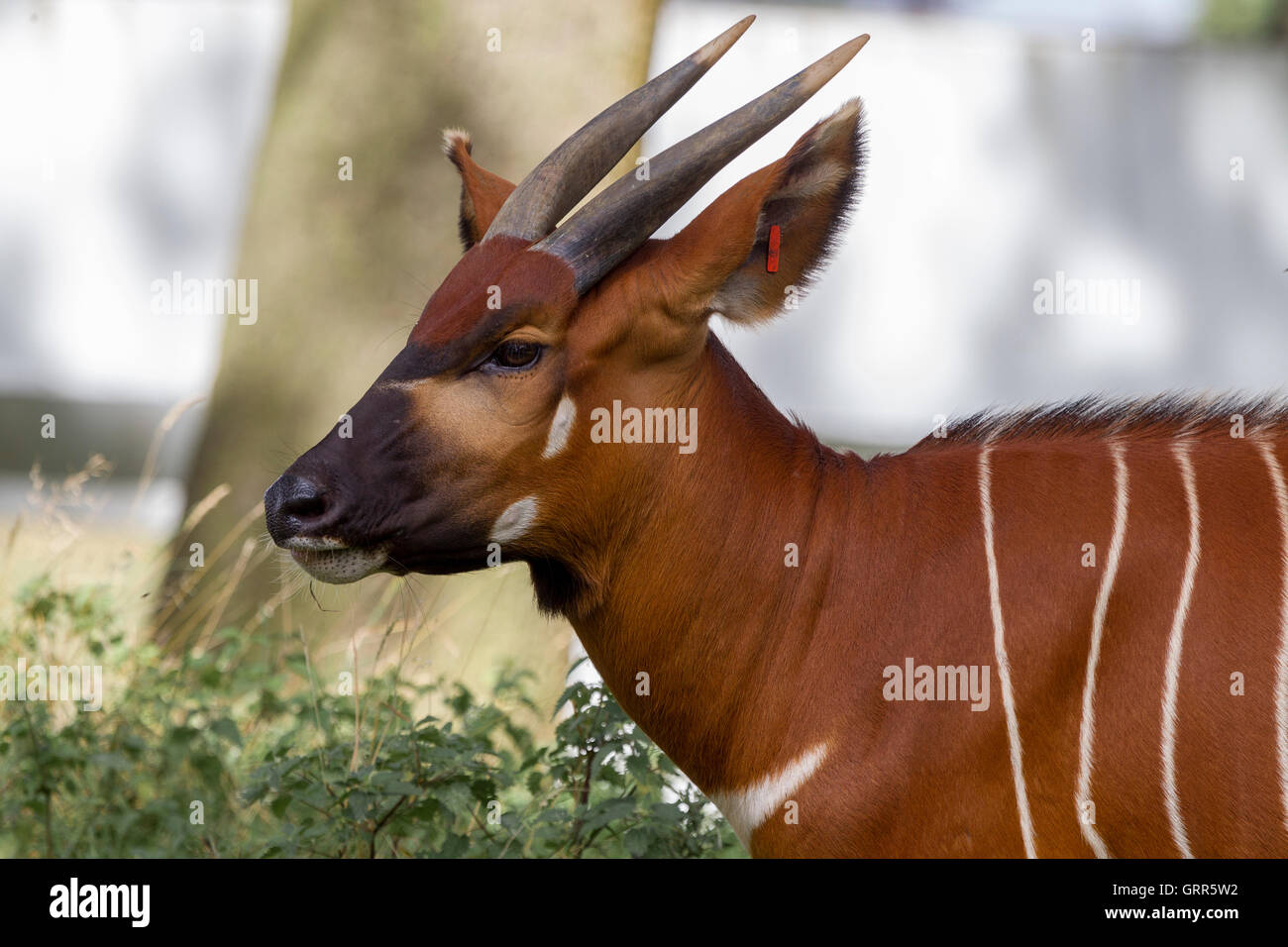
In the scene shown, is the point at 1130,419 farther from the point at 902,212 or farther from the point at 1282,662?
the point at 902,212

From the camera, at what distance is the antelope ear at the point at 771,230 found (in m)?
4.12

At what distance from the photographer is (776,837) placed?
4.10m

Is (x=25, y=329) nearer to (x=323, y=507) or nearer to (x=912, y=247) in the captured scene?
(x=912, y=247)

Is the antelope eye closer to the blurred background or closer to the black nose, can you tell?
the black nose

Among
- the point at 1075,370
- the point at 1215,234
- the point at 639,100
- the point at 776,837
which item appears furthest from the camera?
the point at 1215,234

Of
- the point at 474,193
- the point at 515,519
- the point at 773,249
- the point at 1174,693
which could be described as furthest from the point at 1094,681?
the point at 474,193

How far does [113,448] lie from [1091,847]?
1257 cm

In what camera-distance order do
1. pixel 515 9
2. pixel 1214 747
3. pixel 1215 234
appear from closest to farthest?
pixel 1214 747
pixel 515 9
pixel 1215 234

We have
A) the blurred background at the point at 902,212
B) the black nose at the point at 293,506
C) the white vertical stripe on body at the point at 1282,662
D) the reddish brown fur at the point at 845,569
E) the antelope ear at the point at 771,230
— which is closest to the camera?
the white vertical stripe on body at the point at 1282,662

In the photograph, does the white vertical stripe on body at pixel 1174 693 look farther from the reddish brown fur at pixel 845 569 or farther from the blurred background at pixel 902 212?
the blurred background at pixel 902 212

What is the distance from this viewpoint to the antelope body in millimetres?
3914

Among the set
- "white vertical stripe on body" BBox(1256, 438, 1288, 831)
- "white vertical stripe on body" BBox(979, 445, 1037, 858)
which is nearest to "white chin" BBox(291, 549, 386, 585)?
"white vertical stripe on body" BBox(979, 445, 1037, 858)

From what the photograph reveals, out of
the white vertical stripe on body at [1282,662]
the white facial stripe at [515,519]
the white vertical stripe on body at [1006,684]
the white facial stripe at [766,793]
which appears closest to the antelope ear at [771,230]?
the white facial stripe at [515,519]

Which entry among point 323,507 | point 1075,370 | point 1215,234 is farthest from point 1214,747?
point 1215,234
